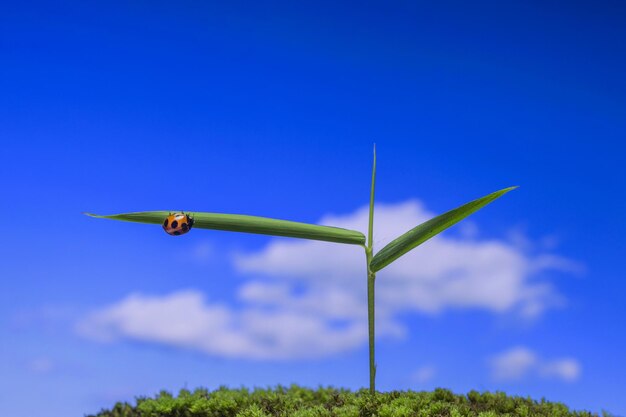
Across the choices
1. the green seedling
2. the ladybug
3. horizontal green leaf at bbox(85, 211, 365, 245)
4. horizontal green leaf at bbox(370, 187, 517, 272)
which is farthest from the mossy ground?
the ladybug

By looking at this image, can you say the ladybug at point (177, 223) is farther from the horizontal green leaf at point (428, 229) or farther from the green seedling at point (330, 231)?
the horizontal green leaf at point (428, 229)

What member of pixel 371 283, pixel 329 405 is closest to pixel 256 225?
pixel 371 283

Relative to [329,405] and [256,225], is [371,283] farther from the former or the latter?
[329,405]

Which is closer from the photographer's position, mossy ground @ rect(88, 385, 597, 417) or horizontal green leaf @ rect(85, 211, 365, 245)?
horizontal green leaf @ rect(85, 211, 365, 245)

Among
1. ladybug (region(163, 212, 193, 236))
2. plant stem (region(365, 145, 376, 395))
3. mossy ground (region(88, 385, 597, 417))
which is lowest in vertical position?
mossy ground (region(88, 385, 597, 417))

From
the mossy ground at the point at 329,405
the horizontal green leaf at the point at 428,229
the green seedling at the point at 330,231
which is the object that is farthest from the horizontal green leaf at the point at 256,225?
the mossy ground at the point at 329,405

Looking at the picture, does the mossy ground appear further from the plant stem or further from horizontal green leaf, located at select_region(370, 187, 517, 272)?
horizontal green leaf, located at select_region(370, 187, 517, 272)

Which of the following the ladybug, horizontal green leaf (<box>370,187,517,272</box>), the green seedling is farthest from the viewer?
the ladybug
